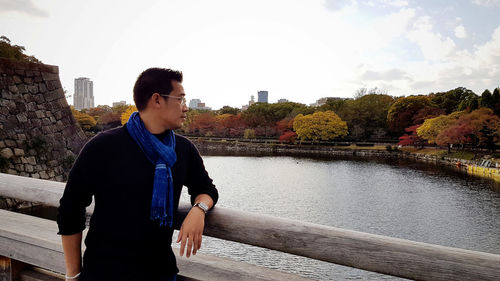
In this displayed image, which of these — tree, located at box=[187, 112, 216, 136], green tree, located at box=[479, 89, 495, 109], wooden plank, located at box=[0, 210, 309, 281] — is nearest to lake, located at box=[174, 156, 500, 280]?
wooden plank, located at box=[0, 210, 309, 281]

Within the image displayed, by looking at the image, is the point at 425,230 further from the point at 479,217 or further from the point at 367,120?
the point at 367,120

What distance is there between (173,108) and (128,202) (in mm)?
425

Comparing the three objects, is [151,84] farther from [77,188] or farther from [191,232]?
[191,232]

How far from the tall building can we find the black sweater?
531 ft

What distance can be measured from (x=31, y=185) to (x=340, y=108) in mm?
48605

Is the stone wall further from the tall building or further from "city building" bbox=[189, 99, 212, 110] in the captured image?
the tall building

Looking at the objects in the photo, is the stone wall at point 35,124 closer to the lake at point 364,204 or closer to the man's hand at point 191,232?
the lake at point 364,204

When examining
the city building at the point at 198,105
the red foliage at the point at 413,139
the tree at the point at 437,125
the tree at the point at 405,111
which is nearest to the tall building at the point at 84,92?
the city building at the point at 198,105

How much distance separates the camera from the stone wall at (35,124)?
9.67m

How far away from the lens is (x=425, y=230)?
11.5 metres

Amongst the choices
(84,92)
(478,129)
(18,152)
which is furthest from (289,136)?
(84,92)

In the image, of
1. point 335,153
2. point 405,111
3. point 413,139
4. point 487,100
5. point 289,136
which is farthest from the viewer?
point 289,136

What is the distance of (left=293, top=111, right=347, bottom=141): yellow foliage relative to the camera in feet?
144

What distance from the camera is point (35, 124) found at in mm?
10469
